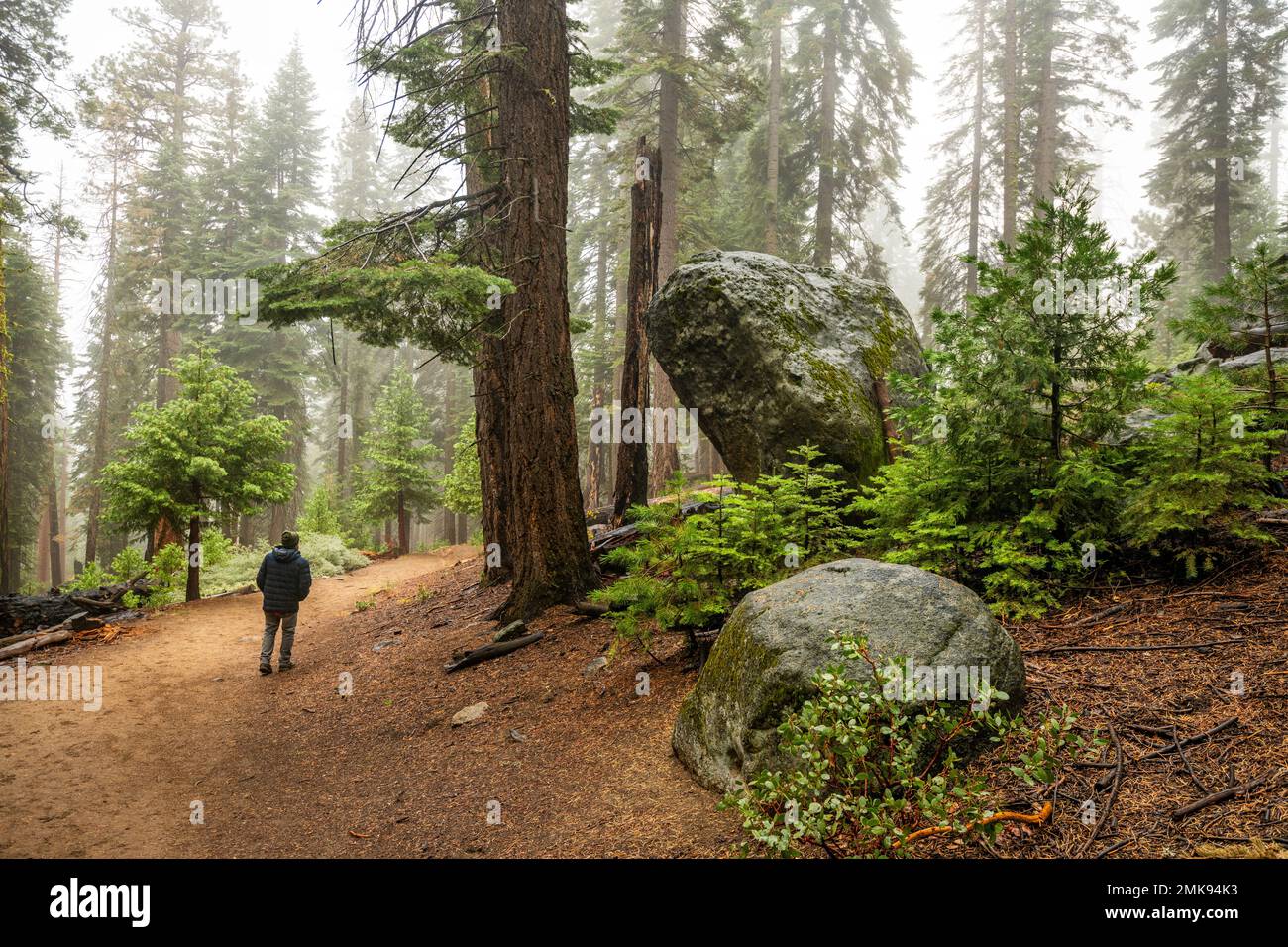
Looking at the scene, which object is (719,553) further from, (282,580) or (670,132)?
(670,132)

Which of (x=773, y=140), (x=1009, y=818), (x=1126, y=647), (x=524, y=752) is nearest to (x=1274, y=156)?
(x=773, y=140)

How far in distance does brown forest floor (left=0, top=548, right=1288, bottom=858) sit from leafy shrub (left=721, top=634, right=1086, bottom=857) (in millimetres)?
275

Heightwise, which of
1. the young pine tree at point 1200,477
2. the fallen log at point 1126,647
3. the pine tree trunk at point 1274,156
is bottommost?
the fallen log at point 1126,647

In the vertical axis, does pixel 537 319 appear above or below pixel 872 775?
above

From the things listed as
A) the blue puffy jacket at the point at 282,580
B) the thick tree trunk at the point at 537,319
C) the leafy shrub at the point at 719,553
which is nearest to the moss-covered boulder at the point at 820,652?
the leafy shrub at the point at 719,553

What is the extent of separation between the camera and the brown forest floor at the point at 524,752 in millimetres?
3168

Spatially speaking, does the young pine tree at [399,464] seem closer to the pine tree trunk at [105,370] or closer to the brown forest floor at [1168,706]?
the pine tree trunk at [105,370]

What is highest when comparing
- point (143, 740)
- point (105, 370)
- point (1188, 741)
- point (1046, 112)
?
point (1046, 112)

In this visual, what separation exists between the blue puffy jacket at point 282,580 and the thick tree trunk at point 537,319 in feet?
11.1

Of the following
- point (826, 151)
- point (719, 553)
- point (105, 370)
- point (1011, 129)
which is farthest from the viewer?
point (105, 370)

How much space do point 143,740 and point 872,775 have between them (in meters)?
7.80

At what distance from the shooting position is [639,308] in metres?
10.1

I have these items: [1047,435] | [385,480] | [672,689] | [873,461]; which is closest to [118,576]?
[385,480]

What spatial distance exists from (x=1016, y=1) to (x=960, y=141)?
479cm
